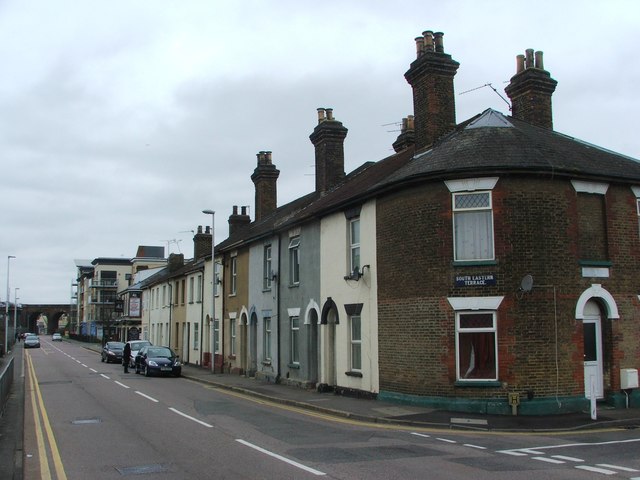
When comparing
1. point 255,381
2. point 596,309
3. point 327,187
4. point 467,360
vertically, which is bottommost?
point 255,381

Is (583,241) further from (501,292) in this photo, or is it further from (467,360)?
(467,360)

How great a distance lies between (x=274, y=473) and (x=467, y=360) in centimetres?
832

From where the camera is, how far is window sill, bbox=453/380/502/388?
50.8 feet

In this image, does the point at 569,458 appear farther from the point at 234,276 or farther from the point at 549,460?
the point at 234,276

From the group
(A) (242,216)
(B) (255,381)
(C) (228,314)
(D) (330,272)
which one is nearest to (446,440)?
(D) (330,272)

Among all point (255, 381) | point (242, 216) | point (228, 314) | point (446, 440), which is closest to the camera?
point (446, 440)

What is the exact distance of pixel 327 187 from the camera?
26.9 meters

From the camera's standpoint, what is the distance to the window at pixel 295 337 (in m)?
24.2

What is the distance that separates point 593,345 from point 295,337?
450 inches

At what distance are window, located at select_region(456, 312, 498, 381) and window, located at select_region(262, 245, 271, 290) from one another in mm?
12866

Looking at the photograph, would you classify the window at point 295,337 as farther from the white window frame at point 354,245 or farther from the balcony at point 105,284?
the balcony at point 105,284

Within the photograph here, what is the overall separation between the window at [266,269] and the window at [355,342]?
8057 millimetres

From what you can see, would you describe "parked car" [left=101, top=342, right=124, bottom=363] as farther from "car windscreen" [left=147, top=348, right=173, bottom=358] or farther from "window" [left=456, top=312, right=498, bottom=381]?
"window" [left=456, top=312, right=498, bottom=381]

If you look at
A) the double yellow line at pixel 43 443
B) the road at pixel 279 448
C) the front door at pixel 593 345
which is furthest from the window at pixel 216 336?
the front door at pixel 593 345
